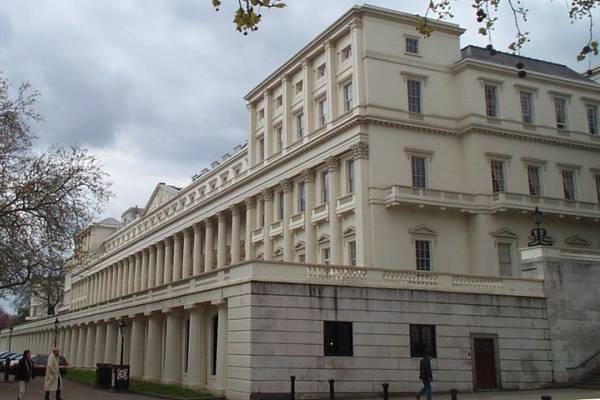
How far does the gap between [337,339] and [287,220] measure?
21194 millimetres

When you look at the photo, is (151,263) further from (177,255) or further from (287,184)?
(287,184)

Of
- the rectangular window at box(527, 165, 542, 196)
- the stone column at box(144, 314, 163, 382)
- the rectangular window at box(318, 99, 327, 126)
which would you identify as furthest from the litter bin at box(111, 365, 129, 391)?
the rectangular window at box(527, 165, 542, 196)

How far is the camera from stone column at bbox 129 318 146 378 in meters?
42.7

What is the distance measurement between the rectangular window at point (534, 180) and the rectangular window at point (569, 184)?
7.40ft

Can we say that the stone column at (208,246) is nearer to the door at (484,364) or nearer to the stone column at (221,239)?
the stone column at (221,239)

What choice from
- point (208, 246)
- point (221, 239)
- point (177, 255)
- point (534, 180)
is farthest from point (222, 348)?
point (177, 255)

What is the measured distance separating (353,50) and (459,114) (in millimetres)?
8236

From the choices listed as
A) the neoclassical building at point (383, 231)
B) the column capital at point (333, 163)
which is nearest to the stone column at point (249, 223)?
the neoclassical building at point (383, 231)

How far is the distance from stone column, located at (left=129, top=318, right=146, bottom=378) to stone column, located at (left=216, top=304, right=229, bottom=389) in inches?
589

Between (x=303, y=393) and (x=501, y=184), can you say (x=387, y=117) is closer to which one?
(x=501, y=184)

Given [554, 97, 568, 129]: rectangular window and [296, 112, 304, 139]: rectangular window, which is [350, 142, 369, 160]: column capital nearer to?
[296, 112, 304, 139]: rectangular window

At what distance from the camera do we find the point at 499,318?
3145 cm

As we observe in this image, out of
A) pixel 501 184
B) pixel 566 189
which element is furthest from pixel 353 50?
pixel 566 189

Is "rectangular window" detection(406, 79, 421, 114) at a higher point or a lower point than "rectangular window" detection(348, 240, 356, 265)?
higher
